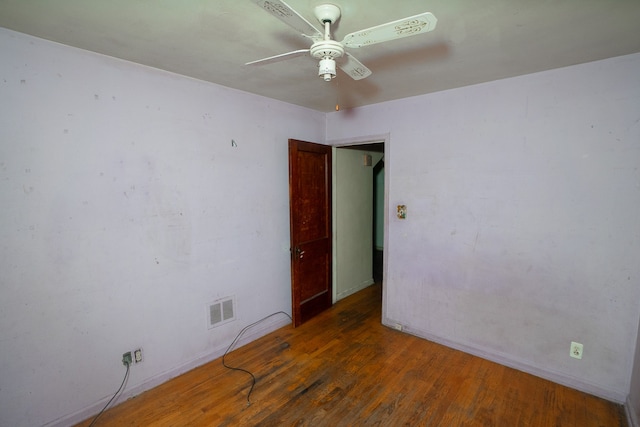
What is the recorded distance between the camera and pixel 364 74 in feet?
5.74

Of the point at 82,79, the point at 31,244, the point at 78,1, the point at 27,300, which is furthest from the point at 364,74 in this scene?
the point at 27,300

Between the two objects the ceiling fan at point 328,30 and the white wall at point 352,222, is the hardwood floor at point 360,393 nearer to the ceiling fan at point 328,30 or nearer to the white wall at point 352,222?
the white wall at point 352,222

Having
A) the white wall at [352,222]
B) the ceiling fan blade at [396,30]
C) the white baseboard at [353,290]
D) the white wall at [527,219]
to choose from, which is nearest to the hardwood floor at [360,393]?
the white wall at [527,219]

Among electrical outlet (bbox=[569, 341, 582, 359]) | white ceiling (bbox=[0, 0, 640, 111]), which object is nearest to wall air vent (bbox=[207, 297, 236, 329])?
white ceiling (bbox=[0, 0, 640, 111])

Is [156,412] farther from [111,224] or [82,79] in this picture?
[82,79]

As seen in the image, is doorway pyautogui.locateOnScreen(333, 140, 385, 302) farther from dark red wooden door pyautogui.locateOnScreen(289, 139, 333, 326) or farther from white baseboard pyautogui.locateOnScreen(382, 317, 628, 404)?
white baseboard pyautogui.locateOnScreen(382, 317, 628, 404)

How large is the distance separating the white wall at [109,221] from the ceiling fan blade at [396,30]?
1.69 m

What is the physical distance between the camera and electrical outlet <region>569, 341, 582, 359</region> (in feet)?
7.42

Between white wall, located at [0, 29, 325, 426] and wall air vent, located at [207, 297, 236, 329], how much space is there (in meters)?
0.07

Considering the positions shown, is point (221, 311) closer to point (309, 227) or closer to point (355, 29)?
point (309, 227)

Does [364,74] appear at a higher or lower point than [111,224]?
higher

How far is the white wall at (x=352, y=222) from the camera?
155 inches

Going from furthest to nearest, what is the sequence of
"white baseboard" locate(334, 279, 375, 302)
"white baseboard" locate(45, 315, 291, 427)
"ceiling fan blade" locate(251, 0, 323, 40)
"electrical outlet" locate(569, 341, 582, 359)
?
"white baseboard" locate(334, 279, 375, 302) < "electrical outlet" locate(569, 341, 582, 359) < "white baseboard" locate(45, 315, 291, 427) < "ceiling fan blade" locate(251, 0, 323, 40)

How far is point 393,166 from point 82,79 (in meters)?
2.70
